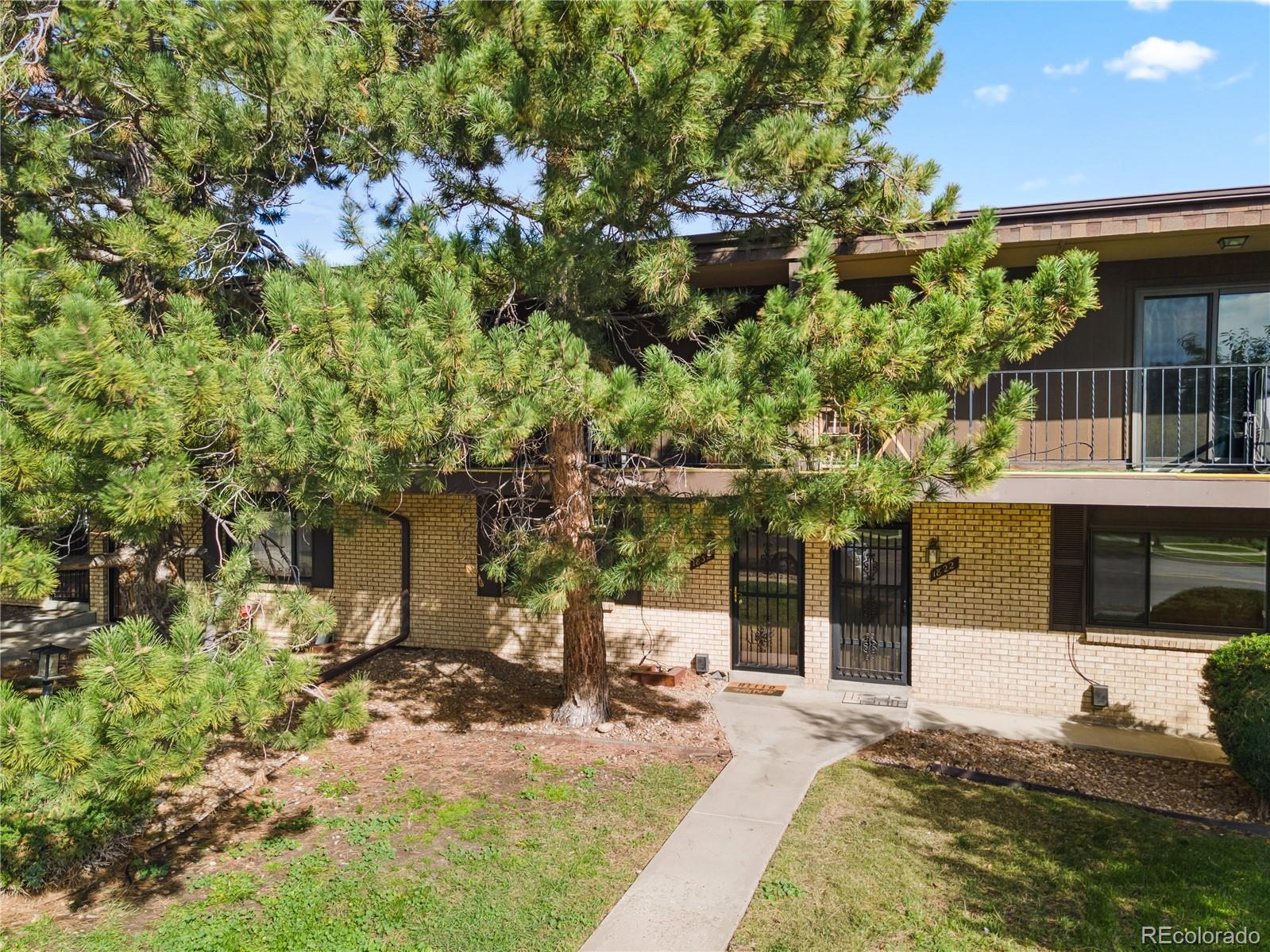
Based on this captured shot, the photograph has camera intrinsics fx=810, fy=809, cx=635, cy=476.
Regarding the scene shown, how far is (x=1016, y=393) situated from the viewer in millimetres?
5926

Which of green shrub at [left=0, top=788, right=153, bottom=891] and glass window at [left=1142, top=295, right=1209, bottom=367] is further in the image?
glass window at [left=1142, top=295, right=1209, bottom=367]

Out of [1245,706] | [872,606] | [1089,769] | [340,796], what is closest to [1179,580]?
[1245,706]

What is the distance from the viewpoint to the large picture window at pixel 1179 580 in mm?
9227

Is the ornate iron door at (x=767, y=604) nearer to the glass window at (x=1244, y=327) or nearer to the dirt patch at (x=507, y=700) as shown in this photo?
the dirt patch at (x=507, y=700)

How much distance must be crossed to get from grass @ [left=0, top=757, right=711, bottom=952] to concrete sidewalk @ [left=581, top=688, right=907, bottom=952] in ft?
0.64

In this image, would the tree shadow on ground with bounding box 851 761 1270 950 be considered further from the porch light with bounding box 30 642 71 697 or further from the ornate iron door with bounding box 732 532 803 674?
the porch light with bounding box 30 642 71 697

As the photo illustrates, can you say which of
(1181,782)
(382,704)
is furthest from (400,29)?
(1181,782)

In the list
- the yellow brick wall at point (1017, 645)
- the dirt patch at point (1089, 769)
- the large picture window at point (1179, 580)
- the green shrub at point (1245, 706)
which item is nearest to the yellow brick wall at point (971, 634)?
the yellow brick wall at point (1017, 645)

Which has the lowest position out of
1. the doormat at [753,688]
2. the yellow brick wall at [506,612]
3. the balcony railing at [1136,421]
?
the doormat at [753,688]

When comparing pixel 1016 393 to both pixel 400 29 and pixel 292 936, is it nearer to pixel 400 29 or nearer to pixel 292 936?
pixel 292 936

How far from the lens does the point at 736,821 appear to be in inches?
269

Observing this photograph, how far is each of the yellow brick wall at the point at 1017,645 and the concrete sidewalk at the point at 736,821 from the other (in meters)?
1.10

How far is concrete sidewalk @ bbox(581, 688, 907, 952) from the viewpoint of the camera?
530cm

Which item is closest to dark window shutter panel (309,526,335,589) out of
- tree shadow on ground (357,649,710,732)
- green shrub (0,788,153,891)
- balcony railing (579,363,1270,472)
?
tree shadow on ground (357,649,710,732)
